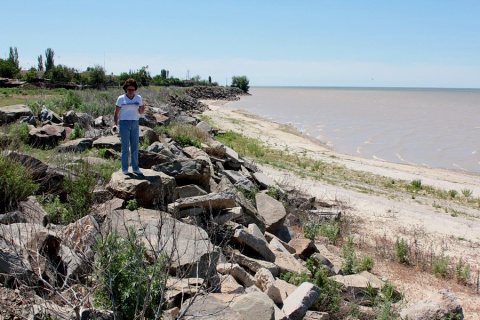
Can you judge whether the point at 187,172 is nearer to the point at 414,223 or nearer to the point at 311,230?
the point at 311,230

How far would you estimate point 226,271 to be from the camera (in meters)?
5.54

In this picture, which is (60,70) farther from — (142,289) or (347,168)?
(142,289)

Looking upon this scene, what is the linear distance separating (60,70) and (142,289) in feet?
157

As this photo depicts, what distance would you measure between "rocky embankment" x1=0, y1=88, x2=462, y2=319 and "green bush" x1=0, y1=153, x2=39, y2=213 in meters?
0.19

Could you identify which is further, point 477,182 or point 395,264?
point 477,182

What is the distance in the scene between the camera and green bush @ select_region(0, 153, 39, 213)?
6059mm

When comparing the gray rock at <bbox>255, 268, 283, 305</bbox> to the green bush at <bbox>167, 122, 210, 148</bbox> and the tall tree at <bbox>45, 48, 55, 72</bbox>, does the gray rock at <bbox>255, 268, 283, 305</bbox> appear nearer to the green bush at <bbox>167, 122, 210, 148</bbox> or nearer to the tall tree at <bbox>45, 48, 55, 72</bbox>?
the green bush at <bbox>167, 122, 210, 148</bbox>

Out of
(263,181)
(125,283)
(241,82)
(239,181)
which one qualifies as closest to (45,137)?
(239,181)

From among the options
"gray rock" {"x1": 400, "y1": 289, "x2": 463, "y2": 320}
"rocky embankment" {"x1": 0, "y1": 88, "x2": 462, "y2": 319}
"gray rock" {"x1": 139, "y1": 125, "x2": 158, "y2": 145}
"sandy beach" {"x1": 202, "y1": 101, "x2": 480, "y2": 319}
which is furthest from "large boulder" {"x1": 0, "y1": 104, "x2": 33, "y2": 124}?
"gray rock" {"x1": 400, "y1": 289, "x2": 463, "y2": 320}

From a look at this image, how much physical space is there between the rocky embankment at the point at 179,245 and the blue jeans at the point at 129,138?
0.37 meters

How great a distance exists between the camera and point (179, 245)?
17.6 feet

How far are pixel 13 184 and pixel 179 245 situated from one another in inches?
105

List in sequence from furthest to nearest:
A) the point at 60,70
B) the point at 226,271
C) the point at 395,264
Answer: the point at 60,70, the point at 395,264, the point at 226,271

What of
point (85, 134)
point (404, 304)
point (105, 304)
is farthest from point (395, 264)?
point (85, 134)
